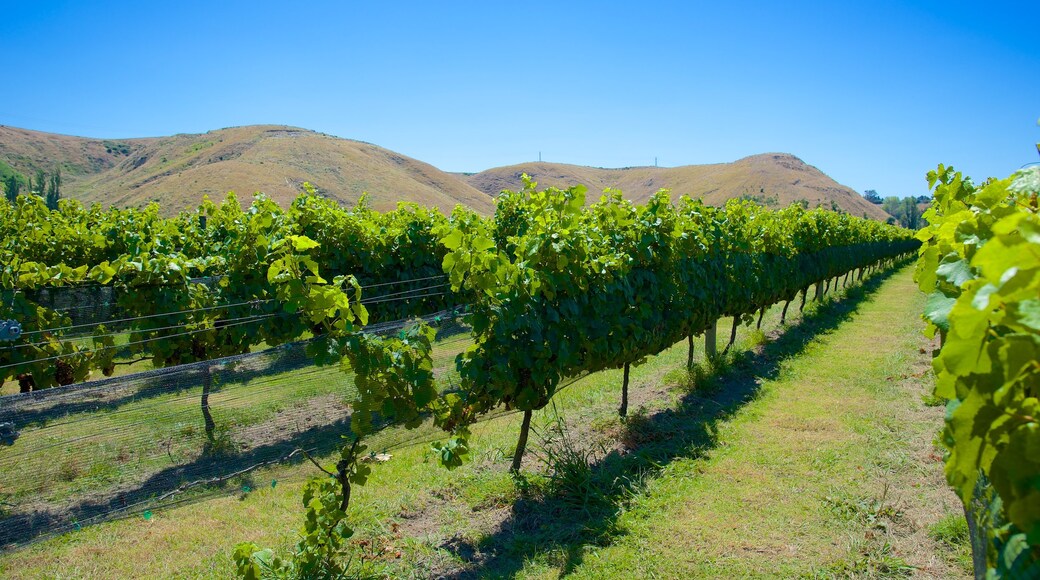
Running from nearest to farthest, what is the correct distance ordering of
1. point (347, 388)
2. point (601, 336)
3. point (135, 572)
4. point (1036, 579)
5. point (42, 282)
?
1. point (1036, 579)
2. point (135, 572)
3. point (347, 388)
4. point (601, 336)
5. point (42, 282)

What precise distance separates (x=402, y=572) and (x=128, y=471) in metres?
1.65

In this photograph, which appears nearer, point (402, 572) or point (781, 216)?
point (402, 572)

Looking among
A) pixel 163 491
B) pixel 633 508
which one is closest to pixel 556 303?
pixel 633 508

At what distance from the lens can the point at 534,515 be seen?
14.3 ft

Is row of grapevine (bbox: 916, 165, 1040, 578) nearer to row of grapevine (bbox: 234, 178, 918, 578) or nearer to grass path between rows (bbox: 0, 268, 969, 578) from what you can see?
grass path between rows (bbox: 0, 268, 969, 578)

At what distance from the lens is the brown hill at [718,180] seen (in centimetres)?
9756

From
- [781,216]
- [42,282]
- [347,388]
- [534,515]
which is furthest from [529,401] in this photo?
[781,216]

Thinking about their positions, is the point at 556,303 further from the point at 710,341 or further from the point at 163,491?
the point at 710,341

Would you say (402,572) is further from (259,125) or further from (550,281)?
(259,125)

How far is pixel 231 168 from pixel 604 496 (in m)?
62.8

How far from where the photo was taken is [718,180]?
352 feet

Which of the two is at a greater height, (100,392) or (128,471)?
(100,392)

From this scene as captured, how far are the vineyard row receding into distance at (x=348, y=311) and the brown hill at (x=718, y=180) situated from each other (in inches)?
3251

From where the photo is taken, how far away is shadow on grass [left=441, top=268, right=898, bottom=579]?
12.7 feet
